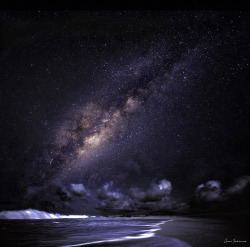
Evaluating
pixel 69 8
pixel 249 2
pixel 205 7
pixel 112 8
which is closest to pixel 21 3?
pixel 69 8

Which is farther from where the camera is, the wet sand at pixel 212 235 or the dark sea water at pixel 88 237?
the dark sea water at pixel 88 237

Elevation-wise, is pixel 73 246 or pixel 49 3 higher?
pixel 49 3

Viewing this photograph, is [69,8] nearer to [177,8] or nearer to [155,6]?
[155,6]

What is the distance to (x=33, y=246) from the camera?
526 cm

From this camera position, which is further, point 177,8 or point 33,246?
point 33,246

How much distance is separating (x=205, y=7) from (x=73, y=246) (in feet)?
19.5

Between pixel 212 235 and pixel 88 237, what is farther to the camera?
pixel 88 237

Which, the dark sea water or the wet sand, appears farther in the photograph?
the dark sea water

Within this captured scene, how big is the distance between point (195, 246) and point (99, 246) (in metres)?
2.36

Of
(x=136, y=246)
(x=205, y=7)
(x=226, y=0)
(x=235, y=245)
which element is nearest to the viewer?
(x=226, y=0)

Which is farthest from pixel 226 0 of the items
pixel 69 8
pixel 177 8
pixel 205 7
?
pixel 69 8

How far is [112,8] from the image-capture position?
89.9 inches

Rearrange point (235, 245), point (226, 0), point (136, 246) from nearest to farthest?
point (226, 0) → point (235, 245) → point (136, 246)

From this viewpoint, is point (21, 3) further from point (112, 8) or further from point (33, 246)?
point (33, 246)
